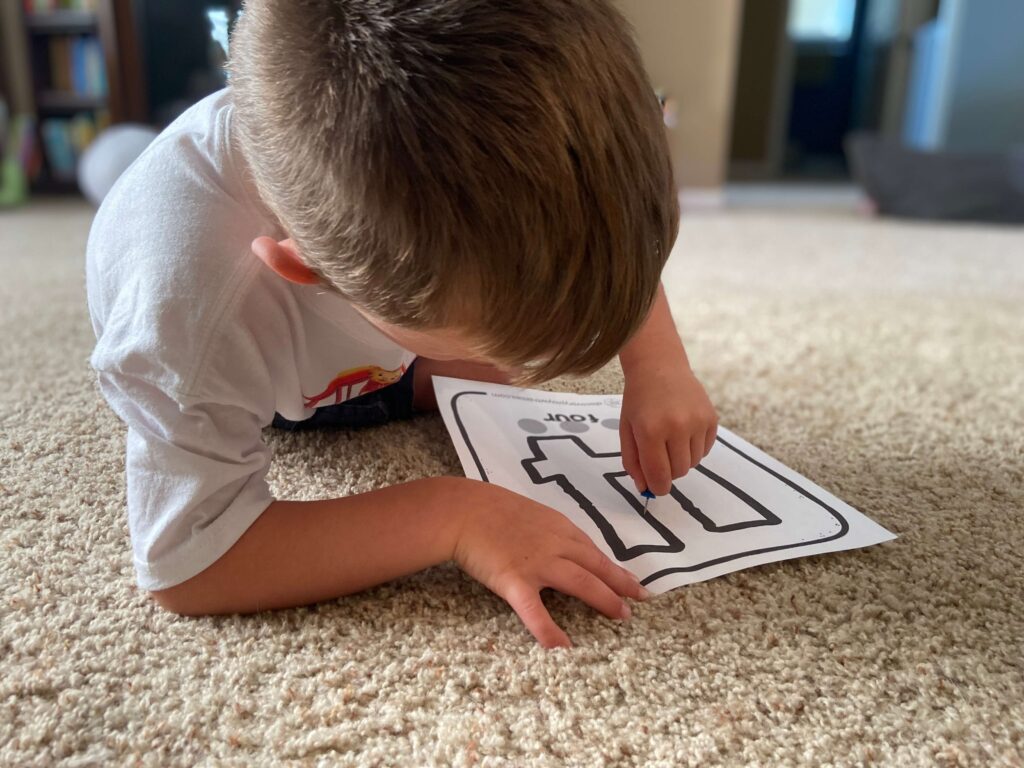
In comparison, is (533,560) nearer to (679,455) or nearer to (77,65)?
(679,455)

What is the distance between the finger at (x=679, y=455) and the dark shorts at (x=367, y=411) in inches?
9.6

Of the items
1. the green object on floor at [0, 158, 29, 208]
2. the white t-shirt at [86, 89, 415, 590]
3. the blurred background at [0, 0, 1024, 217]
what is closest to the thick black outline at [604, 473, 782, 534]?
the white t-shirt at [86, 89, 415, 590]

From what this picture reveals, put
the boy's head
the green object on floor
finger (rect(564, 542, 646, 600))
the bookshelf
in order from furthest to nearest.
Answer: the bookshelf → the green object on floor → finger (rect(564, 542, 646, 600)) → the boy's head

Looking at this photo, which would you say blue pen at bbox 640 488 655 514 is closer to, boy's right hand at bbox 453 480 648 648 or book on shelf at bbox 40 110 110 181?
boy's right hand at bbox 453 480 648 648

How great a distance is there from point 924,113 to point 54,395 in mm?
2931

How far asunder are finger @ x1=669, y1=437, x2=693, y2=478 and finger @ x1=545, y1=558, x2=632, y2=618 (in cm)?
13

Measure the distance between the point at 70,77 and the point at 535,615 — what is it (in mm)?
2694

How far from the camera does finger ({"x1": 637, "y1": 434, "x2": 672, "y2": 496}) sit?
1.75 feet

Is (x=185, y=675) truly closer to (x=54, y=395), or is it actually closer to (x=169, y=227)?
(x=169, y=227)

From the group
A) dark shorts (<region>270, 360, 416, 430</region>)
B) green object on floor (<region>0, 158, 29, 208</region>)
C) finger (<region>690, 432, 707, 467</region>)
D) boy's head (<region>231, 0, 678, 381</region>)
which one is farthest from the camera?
green object on floor (<region>0, 158, 29, 208</region>)

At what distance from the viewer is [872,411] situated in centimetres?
75

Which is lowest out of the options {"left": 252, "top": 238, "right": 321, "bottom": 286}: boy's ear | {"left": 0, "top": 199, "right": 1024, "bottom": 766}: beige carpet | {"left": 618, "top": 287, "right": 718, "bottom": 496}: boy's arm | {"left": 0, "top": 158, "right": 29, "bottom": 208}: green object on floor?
{"left": 0, "top": 158, "right": 29, "bottom": 208}: green object on floor

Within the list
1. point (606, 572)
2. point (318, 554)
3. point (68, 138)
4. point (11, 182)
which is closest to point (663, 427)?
point (606, 572)

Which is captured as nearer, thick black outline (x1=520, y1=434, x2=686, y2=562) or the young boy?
the young boy
